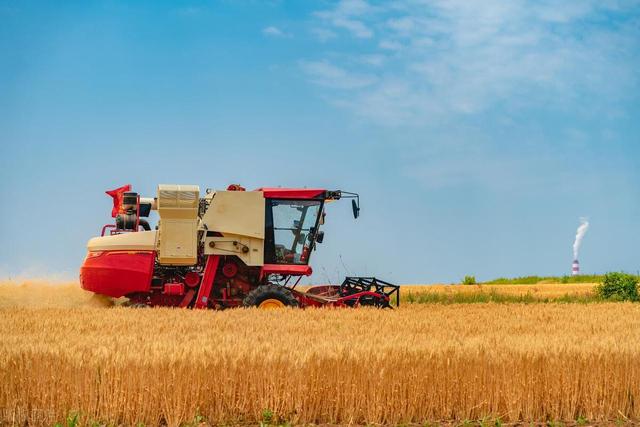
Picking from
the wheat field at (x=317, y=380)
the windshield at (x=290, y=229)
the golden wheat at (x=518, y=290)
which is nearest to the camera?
the wheat field at (x=317, y=380)

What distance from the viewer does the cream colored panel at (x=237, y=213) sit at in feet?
58.4

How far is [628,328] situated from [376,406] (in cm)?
684

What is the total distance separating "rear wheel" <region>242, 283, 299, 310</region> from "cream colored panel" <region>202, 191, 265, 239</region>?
130 cm

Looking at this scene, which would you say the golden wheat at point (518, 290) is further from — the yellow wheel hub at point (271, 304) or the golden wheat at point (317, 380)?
the golden wheat at point (317, 380)

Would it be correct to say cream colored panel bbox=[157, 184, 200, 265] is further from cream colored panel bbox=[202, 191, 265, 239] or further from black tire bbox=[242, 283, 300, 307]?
black tire bbox=[242, 283, 300, 307]

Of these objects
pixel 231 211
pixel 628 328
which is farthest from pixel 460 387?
pixel 231 211

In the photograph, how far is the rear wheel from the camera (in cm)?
1714

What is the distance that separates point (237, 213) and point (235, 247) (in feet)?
2.44

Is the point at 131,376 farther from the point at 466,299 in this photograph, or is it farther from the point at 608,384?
the point at 466,299

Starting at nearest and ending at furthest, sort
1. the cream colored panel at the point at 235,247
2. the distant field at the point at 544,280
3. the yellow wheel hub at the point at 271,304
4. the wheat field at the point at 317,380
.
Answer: the wheat field at the point at 317,380
the yellow wheel hub at the point at 271,304
the cream colored panel at the point at 235,247
the distant field at the point at 544,280

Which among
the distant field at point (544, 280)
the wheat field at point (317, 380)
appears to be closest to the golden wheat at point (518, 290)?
the distant field at point (544, 280)

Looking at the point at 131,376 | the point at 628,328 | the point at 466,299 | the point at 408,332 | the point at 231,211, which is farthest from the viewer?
the point at 466,299

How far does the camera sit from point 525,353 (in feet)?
30.1

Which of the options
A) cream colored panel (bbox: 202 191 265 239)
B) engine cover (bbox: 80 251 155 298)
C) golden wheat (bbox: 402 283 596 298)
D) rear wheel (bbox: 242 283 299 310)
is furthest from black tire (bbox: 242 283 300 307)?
golden wheat (bbox: 402 283 596 298)
